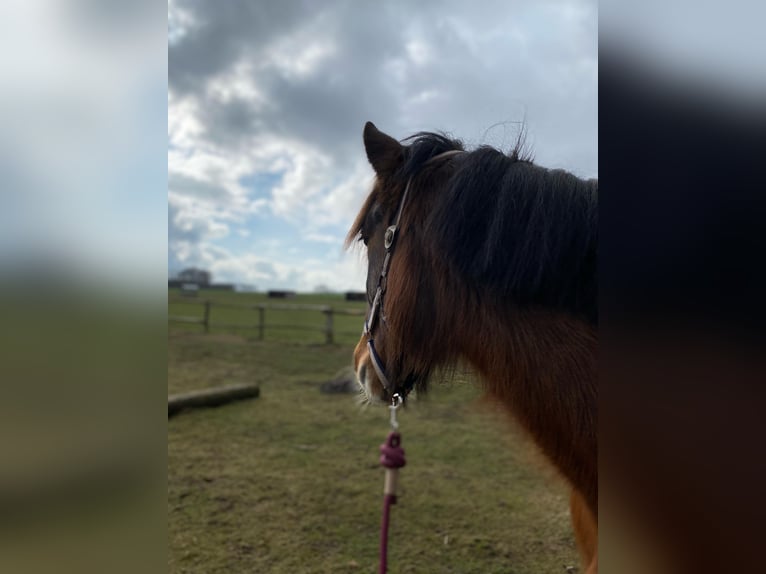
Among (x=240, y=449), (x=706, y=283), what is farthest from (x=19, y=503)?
(x=240, y=449)

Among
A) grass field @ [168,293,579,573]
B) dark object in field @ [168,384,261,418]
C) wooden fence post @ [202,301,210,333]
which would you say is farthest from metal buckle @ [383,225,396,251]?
wooden fence post @ [202,301,210,333]

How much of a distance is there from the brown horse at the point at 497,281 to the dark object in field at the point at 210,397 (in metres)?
4.35

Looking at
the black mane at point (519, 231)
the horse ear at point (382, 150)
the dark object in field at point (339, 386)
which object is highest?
the horse ear at point (382, 150)

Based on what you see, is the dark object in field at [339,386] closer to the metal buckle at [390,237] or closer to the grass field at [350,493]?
the grass field at [350,493]

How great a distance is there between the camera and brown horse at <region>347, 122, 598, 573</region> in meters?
0.91

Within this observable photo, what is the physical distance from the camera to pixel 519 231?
0.99m

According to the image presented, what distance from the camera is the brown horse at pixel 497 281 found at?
912 mm

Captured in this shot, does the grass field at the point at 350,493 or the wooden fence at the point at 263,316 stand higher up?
the wooden fence at the point at 263,316

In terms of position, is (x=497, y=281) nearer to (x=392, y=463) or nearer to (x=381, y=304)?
(x=381, y=304)

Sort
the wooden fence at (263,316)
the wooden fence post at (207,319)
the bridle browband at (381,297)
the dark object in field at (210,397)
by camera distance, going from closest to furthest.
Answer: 1. the bridle browband at (381,297)
2. the dark object in field at (210,397)
3. the wooden fence at (263,316)
4. the wooden fence post at (207,319)

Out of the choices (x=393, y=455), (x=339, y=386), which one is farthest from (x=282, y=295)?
(x=393, y=455)

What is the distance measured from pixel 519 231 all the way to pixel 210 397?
5100mm

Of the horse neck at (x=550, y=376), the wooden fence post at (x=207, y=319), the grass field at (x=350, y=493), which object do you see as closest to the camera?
the horse neck at (x=550, y=376)

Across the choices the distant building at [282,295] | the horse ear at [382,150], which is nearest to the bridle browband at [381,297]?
the horse ear at [382,150]
